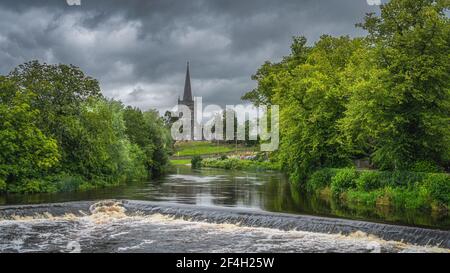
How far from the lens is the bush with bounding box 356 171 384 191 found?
1084 inches

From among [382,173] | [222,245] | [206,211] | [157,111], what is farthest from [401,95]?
[157,111]

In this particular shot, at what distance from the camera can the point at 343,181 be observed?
99.3ft

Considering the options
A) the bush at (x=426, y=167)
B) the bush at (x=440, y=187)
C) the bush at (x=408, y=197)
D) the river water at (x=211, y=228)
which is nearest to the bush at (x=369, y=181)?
the bush at (x=408, y=197)

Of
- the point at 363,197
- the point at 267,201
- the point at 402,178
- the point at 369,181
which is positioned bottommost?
the point at 267,201

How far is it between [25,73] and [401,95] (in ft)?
91.5

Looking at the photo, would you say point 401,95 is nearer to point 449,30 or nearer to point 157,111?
point 449,30

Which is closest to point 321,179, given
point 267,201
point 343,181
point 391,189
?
point 343,181

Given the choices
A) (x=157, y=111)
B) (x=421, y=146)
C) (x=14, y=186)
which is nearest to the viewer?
(x=421, y=146)

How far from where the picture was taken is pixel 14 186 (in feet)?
103

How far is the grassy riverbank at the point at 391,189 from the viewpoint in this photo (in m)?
23.4

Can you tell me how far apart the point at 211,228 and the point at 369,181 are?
12.7 m

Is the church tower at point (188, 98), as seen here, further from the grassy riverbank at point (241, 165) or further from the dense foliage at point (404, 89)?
the dense foliage at point (404, 89)

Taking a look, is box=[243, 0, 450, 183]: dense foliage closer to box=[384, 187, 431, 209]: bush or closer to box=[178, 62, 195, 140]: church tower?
box=[384, 187, 431, 209]: bush

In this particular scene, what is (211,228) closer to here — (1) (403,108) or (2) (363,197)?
(2) (363,197)
